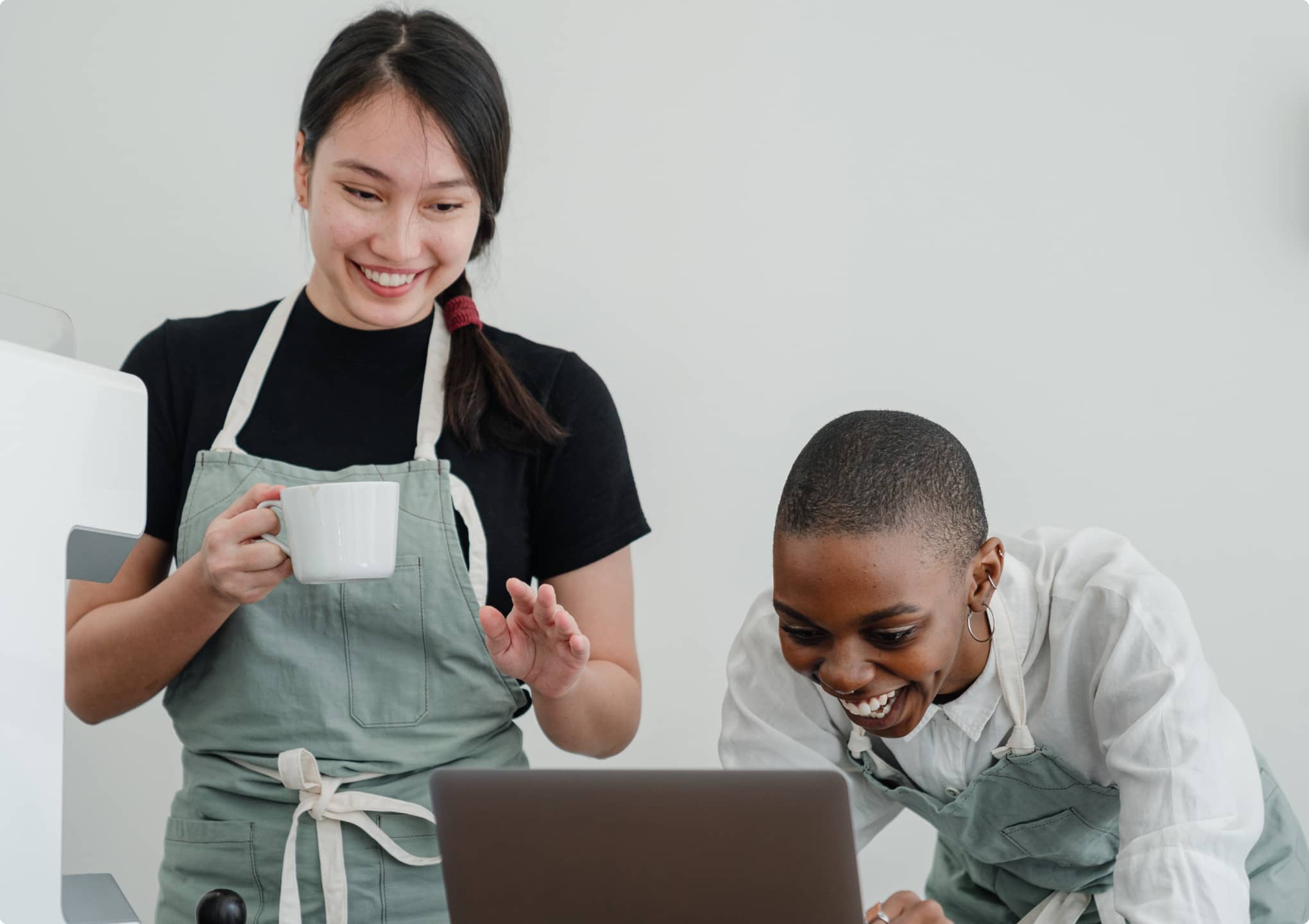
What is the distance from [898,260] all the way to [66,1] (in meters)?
1.30

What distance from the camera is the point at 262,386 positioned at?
4.45 feet

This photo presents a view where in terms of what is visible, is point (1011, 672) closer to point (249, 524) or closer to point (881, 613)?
point (881, 613)

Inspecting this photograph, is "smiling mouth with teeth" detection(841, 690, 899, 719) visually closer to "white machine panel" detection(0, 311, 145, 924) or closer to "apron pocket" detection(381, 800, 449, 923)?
"apron pocket" detection(381, 800, 449, 923)

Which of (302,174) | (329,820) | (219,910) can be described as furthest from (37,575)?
(302,174)

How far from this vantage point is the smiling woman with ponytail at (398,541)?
3.88 ft

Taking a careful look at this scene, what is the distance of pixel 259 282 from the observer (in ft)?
6.24

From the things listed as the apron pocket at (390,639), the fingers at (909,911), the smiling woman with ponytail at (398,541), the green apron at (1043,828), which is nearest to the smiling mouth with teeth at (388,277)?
the smiling woman with ponytail at (398,541)

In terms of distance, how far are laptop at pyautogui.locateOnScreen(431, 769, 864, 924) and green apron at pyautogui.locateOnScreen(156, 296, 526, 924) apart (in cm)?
44

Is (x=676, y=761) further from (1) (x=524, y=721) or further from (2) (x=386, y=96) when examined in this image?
(2) (x=386, y=96)

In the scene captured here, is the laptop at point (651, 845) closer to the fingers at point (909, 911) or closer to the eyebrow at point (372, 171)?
the fingers at point (909, 911)

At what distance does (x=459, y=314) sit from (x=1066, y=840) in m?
0.83

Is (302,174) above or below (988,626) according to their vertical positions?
above

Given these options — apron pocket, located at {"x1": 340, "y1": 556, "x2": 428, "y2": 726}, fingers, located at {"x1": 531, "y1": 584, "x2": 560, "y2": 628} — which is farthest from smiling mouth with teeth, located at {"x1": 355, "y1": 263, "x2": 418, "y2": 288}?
fingers, located at {"x1": 531, "y1": 584, "x2": 560, "y2": 628}

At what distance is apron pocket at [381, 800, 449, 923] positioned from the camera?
3.85 ft
